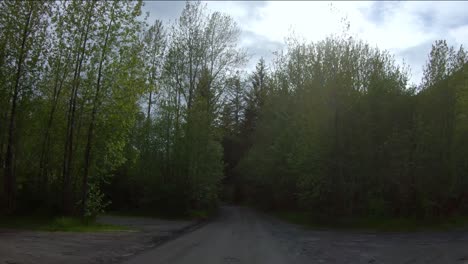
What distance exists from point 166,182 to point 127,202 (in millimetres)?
8970

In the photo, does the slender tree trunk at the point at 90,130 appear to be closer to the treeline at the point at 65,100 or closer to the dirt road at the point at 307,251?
the treeline at the point at 65,100

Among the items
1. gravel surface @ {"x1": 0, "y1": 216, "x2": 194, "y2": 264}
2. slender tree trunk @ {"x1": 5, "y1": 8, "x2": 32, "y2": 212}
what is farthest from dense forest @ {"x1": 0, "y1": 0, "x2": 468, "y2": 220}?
gravel surface @ {"x1": 0, "y1": 216, "x2": 194, "y2": 264}

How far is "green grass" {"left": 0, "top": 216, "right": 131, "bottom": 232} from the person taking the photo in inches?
852

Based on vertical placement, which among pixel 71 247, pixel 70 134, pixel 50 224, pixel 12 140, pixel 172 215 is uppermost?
pixel 70 134

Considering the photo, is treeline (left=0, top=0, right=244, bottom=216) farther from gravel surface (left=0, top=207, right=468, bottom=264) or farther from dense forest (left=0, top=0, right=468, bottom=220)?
gravel surface (left=0, top=207, right=468, bottom=264)

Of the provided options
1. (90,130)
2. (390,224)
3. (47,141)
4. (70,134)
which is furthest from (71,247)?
(390,224)

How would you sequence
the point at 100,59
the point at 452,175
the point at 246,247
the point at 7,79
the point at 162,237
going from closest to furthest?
the point at 246,247 < the point at 162,237 < the point at 7,79 < the point at 100,59 < the point at 452,175

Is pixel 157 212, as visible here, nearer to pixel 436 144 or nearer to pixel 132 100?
pixel 132 100

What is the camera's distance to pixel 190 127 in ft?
129

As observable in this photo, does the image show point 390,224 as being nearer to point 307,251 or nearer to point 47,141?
point 307,251

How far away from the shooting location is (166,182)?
3962 centimetres

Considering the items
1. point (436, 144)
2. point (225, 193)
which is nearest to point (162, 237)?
point (436, 144)

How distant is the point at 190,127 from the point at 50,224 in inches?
704

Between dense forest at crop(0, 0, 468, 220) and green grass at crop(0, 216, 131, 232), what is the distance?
3.52 feet
